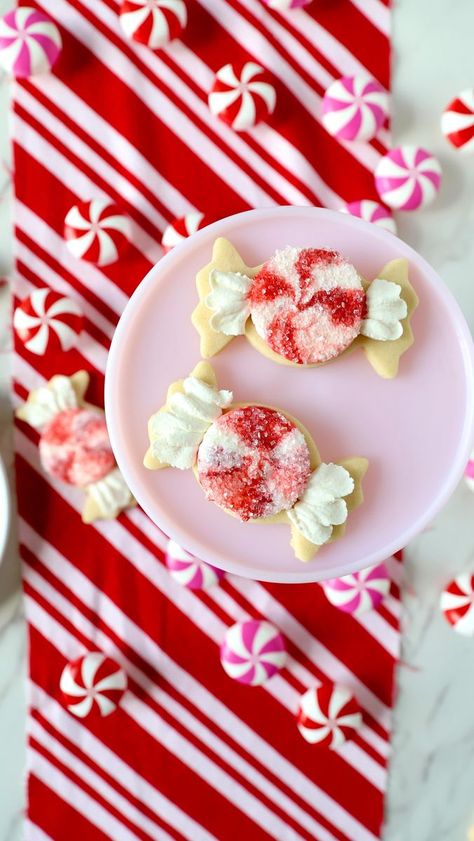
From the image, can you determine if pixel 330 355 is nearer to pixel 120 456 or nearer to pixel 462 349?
pixel 462 349

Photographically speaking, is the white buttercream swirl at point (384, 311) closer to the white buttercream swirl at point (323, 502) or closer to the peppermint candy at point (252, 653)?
the white buttercream swirl at point (323, 502)

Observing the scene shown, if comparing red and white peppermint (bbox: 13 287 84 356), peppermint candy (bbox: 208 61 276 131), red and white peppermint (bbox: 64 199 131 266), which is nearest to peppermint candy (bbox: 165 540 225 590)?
red and white peppermint (bbox: 13 287 84 356)

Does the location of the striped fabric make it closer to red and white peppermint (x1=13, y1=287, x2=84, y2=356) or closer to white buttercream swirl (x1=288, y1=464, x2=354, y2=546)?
red and white peppermint (x1=13, y1=287, x2=84, y2=356)

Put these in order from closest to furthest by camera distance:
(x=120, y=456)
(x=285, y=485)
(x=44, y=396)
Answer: (x=285, y=485)
(x=120, y=456)
(x=44, y=396)

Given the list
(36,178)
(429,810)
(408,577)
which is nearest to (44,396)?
(36,178)

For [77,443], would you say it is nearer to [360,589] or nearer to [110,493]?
[110,493]

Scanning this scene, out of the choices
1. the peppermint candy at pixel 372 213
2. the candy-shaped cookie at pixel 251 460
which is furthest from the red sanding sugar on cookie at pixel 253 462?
the peppermint candy at pixel 372 213
